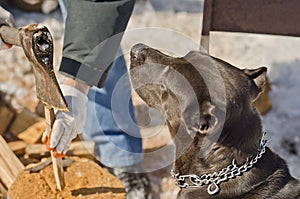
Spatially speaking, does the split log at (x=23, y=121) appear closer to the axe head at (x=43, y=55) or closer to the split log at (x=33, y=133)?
the split log at (x=33, y=133)

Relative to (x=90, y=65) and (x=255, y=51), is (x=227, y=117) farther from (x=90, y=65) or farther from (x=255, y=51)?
(x=255, y=51)

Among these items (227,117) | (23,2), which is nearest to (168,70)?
(227,117)

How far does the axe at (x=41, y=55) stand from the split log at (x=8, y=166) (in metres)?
0.58

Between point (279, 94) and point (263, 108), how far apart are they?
205mm

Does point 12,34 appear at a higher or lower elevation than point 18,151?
higher

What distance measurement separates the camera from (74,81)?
227 centimetres

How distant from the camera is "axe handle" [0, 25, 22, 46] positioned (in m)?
1.91

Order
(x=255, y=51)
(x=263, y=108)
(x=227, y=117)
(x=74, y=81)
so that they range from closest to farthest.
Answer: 1. (x=227, y=117)
2. (x=74, y=81)
3. (x=263, y=108)
4. (x=255, y=51)

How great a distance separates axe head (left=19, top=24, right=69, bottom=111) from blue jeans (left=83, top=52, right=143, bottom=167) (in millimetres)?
881

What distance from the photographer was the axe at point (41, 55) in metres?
1.78

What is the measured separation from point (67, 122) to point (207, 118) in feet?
1.92

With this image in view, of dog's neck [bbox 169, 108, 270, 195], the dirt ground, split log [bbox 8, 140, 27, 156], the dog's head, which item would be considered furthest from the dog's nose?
split log [bbox 8, 140, 27, 156]

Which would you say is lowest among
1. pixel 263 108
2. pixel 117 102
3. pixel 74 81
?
pixel 263 108

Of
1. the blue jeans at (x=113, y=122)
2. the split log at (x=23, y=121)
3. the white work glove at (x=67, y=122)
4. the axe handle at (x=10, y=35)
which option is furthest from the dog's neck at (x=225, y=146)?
the split log at (x=23, y=121)
